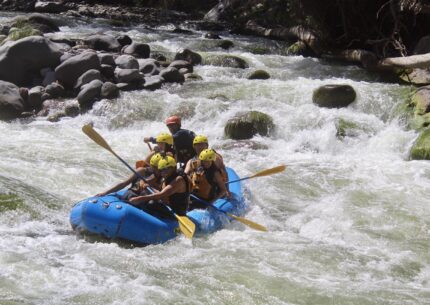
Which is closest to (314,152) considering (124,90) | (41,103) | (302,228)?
(302,228)

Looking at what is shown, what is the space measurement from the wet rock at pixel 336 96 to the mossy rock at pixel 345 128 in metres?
0.69

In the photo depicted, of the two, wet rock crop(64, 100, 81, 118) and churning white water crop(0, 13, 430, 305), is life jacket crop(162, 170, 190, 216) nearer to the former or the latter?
churning white water crop(0, 13, 430, 305)

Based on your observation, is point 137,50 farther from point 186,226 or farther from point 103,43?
point 186,226

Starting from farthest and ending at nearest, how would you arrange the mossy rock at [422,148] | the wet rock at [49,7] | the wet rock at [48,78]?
the wet rock at [49,7] < the wet rock at [48,78] < the mossy rock at [422,148]

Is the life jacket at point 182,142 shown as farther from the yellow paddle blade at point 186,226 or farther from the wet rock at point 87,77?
the wet rock at point 87,77

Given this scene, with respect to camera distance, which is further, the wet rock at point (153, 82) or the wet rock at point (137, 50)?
the wet rock at point (137, 50)

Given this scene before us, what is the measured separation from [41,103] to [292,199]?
5.25 m

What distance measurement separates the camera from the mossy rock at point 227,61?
42.9 feet

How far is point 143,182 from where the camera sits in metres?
5.95

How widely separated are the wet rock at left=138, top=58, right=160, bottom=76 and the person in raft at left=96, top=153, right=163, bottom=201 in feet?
19.9

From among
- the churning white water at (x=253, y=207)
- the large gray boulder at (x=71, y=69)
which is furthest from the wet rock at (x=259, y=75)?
the large gray boulder at (x=71, y=69)

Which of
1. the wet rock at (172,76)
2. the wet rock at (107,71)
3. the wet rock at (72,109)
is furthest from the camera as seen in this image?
the wet rock at (172,76)

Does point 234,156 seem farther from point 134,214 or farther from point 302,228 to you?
point 134,214

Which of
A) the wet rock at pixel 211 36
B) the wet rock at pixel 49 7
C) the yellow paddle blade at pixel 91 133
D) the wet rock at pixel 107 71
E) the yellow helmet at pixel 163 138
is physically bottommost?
the wet rock at pixel 49 7
